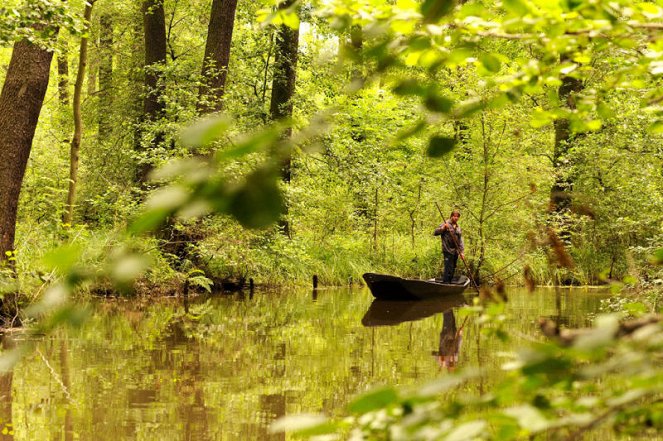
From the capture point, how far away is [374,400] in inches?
49.1

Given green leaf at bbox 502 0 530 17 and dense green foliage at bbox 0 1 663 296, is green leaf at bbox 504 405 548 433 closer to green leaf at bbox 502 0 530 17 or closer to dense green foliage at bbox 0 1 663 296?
green leaf at bbox 502 0 530 17

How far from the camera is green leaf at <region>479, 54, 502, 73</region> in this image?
2.11 metres

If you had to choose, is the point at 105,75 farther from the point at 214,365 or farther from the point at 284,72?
the point at 214,365

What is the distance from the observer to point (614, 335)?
1269 mm

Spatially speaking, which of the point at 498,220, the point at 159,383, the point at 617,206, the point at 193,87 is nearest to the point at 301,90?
the point at 193,87

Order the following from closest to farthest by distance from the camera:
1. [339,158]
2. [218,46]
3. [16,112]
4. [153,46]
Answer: [16,112] → [218,46] → [339,158] → [153,46]

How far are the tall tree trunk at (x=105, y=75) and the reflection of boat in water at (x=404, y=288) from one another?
22.3 ft

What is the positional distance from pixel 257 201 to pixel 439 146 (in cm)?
53

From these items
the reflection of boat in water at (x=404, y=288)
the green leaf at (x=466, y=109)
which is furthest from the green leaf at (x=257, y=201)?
the reflection of boat in water at (x=404, y=288)

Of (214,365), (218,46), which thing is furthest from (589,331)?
(218,46)

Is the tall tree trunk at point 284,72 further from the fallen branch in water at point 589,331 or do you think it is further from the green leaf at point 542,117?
the fallen branch in water at point 589,331

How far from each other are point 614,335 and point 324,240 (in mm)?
18212

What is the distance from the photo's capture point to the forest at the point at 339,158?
1.14m

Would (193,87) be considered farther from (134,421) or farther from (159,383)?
(134,421)
